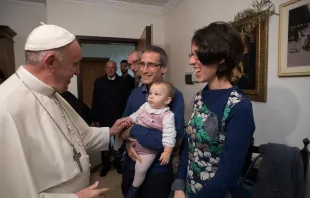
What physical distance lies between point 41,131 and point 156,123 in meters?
0.61

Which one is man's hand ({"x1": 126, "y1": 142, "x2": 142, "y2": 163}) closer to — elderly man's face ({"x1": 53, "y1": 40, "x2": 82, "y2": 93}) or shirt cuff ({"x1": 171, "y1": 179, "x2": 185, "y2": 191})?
shirt cuff ({"x1": 171, "y1": 179, "x2": 185, "y2": 191})

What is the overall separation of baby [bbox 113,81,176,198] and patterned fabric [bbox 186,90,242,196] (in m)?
0.19

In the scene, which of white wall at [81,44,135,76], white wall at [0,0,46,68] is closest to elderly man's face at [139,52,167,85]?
white wall at [0,0,46,68]

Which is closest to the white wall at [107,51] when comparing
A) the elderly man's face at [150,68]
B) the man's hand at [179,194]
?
the elderly man's face at [150,68]

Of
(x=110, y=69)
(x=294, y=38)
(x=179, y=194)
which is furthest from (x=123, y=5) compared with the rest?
(x=179, y=194)

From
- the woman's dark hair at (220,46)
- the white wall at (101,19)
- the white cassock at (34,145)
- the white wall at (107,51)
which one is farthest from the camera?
the white wall at (107,51)

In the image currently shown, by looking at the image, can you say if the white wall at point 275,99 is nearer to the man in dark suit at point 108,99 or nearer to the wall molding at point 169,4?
the wall molding at point 169,4

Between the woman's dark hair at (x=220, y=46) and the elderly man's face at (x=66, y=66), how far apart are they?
1.77 feet

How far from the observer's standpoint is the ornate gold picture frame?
5.90 feet

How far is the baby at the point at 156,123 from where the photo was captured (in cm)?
122

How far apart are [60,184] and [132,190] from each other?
521 millimetres

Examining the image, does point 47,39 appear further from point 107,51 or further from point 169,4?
point 107,51

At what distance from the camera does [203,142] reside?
3.06 ft

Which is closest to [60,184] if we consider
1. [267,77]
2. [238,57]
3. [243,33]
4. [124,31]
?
[238,57]
